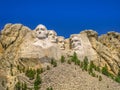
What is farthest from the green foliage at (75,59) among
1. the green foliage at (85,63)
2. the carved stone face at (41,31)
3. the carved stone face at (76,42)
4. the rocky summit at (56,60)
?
the carved stone face at (41,31)

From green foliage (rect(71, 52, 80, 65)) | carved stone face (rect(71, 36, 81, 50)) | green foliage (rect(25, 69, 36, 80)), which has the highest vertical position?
carved stone face (rect(71, 36, 81, 50))

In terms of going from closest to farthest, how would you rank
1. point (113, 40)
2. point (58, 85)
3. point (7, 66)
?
point (58, 85) < point (7, 66) < point (113, 40)

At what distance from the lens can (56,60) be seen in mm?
51500

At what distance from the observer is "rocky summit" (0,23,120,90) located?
49031 millimetres

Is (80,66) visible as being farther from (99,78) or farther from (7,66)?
(7,66)

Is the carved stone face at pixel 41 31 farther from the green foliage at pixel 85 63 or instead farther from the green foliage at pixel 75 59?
the green foliage at pixel 85 63

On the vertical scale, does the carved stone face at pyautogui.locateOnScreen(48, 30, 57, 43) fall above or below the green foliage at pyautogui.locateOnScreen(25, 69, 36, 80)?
above

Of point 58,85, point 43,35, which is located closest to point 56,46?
point 43,35

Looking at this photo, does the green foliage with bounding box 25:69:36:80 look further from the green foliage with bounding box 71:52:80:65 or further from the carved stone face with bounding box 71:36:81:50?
the carved stone face with bounding box 71:36:81:50

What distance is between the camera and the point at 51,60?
2012 inches

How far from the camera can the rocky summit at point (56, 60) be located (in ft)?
161

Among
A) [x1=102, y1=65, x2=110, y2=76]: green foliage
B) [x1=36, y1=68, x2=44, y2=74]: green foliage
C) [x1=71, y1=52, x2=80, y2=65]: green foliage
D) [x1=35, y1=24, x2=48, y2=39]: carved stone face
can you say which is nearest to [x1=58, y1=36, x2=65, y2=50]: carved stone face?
[x1=71, y1=52, x2=80, y2=65]: green foliage

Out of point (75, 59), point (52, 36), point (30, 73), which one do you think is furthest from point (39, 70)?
point (52, 36)

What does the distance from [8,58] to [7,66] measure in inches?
24.3
